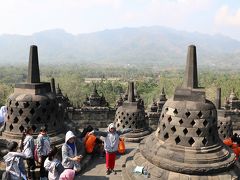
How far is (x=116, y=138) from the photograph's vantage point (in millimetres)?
7969

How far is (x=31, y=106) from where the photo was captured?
828 centimetres

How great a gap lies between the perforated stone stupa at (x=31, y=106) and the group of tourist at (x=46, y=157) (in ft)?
3.80

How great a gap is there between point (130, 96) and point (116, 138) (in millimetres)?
5407

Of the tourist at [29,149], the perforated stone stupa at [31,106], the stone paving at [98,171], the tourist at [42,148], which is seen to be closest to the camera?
the tourist at [29,149]

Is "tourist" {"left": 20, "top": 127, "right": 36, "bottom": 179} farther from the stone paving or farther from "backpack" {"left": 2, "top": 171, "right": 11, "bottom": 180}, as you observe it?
the stone paving

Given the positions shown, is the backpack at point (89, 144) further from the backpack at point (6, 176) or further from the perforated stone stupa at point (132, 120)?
the backpack at point (6, 176)

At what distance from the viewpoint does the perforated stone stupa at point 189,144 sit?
6.26 metres

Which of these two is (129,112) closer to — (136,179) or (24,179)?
(136,179)

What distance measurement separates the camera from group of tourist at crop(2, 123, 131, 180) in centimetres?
564

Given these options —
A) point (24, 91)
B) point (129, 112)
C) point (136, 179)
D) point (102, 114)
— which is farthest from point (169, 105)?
point (102, 114)

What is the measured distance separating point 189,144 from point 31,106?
14.9ft

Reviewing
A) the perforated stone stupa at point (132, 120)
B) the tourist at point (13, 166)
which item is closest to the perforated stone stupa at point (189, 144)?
the tourist at point (13, 166)

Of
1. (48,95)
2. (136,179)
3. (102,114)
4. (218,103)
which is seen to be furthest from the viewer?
(102,114)

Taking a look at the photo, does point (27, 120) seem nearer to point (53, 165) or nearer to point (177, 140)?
point (53, 165)
